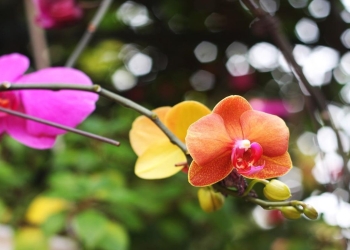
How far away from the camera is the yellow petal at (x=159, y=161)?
0.95 ft

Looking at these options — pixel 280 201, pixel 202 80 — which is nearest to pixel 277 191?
pixel 280 201

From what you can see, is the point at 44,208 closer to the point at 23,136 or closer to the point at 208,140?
the point at 23,136

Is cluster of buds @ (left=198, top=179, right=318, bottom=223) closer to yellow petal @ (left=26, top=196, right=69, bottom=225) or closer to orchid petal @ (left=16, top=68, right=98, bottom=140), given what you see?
orchid petal @ (left=16, top=68, right=98, bottom=140)

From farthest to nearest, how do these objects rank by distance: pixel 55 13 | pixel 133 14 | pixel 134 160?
pixel 133 14
pixel 134 160
pixel 55 13

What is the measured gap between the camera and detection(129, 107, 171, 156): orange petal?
31 centimetres

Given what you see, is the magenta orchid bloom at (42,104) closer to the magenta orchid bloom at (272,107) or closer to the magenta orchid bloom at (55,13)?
the magenta orchid bloom at (55,13)

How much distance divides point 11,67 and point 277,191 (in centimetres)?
20

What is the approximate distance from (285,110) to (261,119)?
75 centimetres

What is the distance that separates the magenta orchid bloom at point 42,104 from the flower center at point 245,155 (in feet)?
0.38

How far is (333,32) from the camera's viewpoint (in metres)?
0.99

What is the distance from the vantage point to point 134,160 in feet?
2.93

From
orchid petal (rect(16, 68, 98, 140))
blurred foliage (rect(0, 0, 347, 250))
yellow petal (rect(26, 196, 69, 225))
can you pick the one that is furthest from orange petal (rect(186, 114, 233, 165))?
yellow petal (rect(26, 196, 69, 225))

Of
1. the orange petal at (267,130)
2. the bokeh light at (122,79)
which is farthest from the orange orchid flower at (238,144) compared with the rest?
the bokeh light at (122,79)

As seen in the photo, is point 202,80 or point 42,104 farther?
point 202,80
